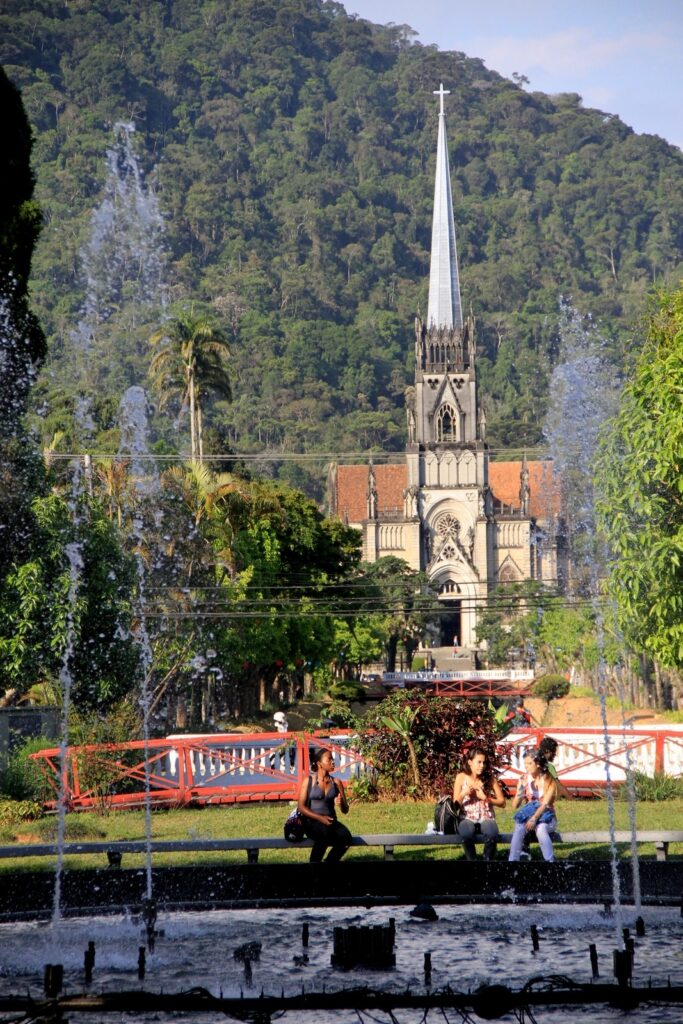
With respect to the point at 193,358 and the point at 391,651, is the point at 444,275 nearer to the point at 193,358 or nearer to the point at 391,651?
the point at 391,651

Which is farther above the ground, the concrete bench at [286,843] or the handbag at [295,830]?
the handbag at [295,830]

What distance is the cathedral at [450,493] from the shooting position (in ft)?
369

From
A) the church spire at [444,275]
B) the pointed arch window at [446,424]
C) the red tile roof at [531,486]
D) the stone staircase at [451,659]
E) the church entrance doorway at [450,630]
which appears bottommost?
the stone staircase at [451,659]

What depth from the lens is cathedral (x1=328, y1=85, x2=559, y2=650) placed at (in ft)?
369

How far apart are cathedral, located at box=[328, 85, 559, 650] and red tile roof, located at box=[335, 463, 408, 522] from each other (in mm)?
3203

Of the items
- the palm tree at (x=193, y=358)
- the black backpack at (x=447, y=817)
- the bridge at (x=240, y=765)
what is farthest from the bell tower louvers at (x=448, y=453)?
A: the black backpack at (x=447, y=817)

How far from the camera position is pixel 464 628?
4373 inches

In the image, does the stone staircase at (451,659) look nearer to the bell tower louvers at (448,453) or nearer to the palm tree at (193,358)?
the bell tower louvers at (448,453)

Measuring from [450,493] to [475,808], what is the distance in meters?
101

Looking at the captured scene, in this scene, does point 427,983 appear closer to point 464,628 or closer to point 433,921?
point 433,921

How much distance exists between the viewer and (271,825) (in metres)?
16.7

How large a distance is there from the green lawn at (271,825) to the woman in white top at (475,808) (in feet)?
2.09

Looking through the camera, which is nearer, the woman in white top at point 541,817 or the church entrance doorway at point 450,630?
the woman in white top at point 541,817

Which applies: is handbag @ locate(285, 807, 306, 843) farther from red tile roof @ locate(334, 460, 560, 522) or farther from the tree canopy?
red tile roof @ locate(334, 460, 560, 522)
